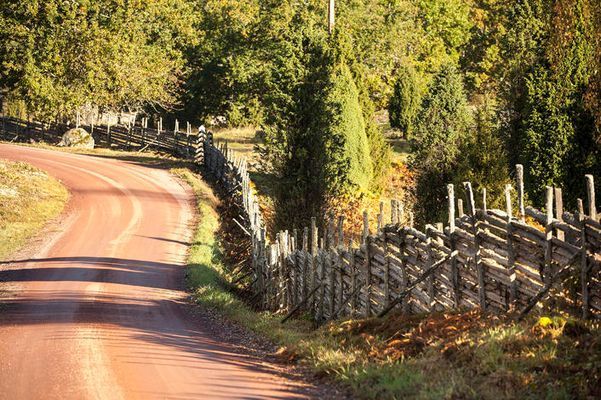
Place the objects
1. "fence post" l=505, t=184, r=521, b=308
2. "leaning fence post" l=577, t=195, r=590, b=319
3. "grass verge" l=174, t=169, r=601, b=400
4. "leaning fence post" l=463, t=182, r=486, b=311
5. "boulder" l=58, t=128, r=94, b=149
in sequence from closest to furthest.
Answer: "grass verge" l=174, t=169, r=601, b=400 → "leaning fence post" l=577, t=195, r=590, b=319 → "fence post" l=505, t=184, r=521, b=308 → "leaning fence post" l=463, t=182, r=486, b=311 → "boulder" l=58, t=128, r=94, b=149

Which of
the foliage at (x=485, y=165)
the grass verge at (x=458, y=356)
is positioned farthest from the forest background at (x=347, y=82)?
the grass verge at (x=458, y=356)

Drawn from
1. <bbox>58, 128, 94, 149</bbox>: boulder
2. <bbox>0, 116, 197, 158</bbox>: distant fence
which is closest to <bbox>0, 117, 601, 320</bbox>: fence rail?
<bbox>0, 116, 197, 158</bbox>: distant fence

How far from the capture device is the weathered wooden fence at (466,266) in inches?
468

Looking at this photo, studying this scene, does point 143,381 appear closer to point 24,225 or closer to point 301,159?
point 301,159

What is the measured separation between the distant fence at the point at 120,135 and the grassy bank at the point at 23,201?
473 inches

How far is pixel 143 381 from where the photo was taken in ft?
→ 42.4

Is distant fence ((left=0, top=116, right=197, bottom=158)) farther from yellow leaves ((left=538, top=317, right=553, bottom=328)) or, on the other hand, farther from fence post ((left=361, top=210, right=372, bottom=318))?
yellow leaves ((left=538, top=317, right=553, bottom=328))

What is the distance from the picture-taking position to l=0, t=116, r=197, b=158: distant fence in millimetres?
53875

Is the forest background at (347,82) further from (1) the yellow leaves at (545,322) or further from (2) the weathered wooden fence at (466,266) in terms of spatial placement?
(1) the yellow leaves at (545,322)

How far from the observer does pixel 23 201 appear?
3675cm

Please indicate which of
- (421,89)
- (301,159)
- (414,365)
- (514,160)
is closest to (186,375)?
(414,365)

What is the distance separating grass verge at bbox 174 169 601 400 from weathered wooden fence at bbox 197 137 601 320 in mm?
554

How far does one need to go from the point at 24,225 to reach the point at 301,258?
16440 millimetres

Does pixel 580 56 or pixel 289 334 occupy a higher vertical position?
pixel 580 56
